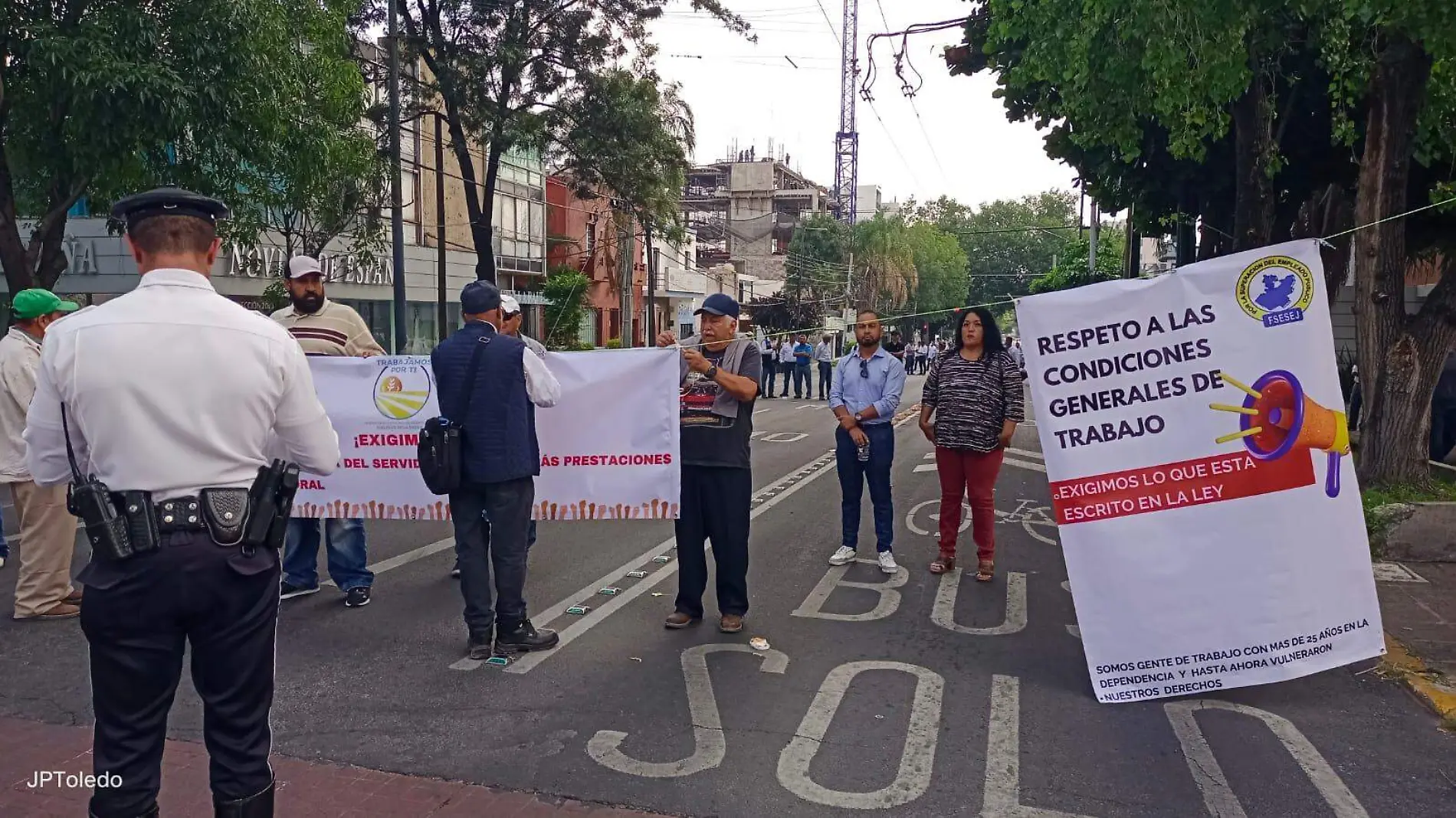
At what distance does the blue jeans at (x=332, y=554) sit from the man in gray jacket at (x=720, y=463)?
2.00 meters

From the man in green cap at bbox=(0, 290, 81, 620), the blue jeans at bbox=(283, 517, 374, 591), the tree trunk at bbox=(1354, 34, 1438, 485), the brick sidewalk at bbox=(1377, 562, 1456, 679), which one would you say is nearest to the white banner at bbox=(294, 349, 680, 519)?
the blue jeans at bbox=(283, 517, 374, 591)

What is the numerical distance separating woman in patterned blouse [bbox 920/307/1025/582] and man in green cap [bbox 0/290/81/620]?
5.41 m

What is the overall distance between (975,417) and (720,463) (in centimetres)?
202

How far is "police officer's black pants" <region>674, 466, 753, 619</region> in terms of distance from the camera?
5910 mm

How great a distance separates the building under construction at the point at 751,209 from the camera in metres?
78.9

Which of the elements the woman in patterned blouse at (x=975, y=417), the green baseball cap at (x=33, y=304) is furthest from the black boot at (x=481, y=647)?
the green baseball cap at (x=33, y=304)

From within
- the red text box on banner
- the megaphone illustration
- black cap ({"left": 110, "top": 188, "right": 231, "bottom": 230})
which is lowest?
the red text box on banner

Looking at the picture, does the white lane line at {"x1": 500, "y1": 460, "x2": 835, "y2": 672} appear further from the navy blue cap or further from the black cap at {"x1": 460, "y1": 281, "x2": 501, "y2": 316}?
the black cap at {"x1": 460, "y1": 281, "x2": 501, "y2": 316}

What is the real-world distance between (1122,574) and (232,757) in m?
3.83

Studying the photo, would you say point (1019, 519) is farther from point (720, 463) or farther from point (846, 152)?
point (846, 152)

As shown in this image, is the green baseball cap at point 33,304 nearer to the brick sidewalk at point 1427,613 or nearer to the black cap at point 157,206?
the black cap at point 157,206

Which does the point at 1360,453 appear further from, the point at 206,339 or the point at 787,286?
the point at 787,286

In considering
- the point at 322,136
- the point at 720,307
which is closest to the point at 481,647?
the point at 720,307

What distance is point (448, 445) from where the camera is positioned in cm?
524
